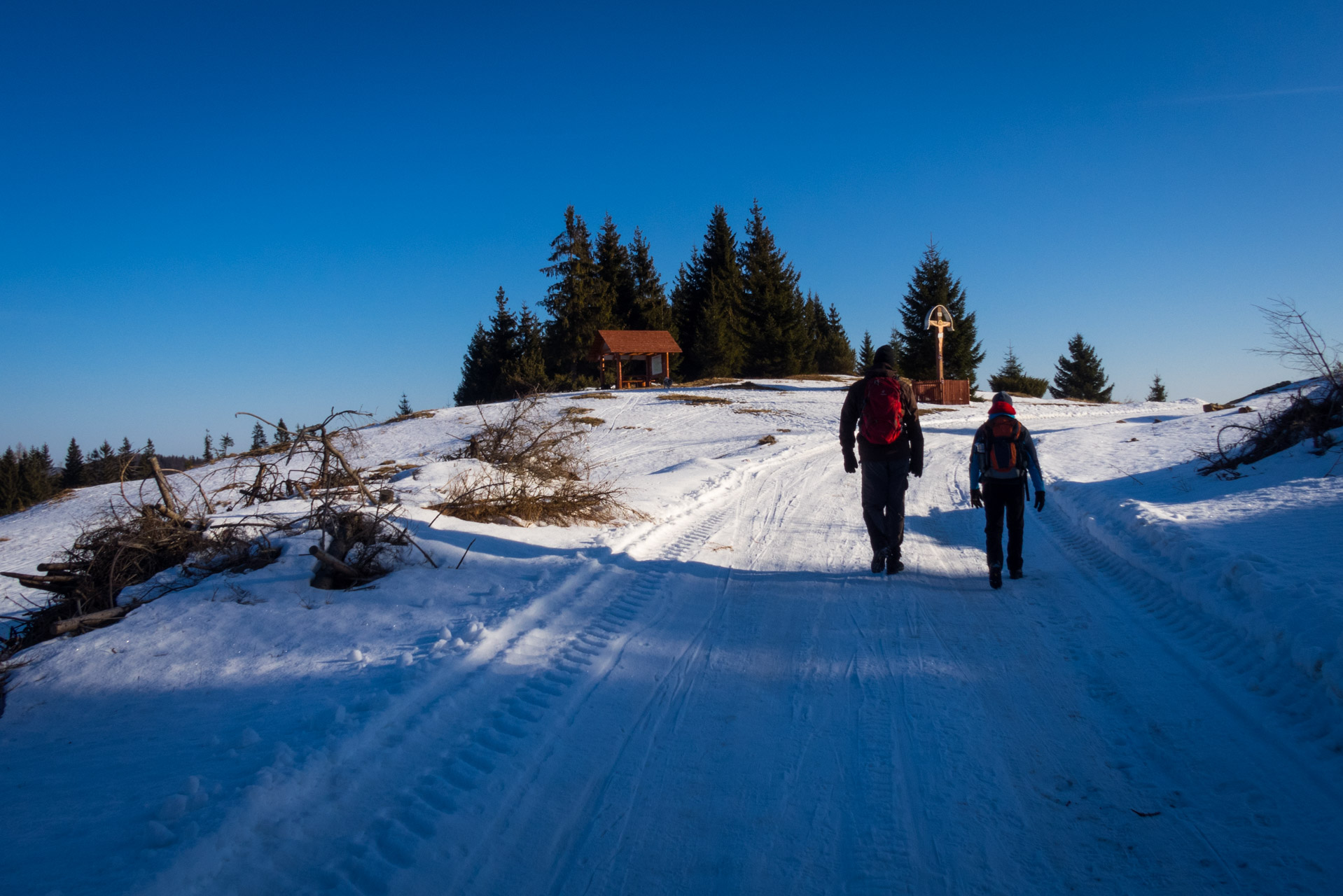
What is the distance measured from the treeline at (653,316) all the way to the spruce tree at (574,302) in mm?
57

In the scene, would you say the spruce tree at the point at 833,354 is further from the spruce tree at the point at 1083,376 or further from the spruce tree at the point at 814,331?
the spruce tree at the point at 1083,376

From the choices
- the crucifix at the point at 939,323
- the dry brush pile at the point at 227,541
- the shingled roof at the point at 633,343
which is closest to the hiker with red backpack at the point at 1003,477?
the dry brush pile at the point at 227,541

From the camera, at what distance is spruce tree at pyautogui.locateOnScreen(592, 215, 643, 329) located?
52562 mm

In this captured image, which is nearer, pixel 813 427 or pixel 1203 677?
pixel 1203 677

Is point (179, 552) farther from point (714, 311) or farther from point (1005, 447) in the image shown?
point (714, 311)

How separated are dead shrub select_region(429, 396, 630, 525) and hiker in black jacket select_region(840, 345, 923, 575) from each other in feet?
12.0

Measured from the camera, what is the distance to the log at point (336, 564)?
18.0ft

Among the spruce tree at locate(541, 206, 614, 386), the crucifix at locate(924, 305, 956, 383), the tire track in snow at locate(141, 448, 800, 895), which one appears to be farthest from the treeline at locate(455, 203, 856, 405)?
the tire track in snow at locate(141, 448, 800, 895)

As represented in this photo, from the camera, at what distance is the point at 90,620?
468cm

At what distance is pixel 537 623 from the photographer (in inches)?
199

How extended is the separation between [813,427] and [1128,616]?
17.7m

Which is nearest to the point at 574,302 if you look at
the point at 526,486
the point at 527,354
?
the point at 527,354

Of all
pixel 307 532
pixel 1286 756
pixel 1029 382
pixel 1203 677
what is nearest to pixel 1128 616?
pixel 1203 677

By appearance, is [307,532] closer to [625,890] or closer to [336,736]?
[336,736]
